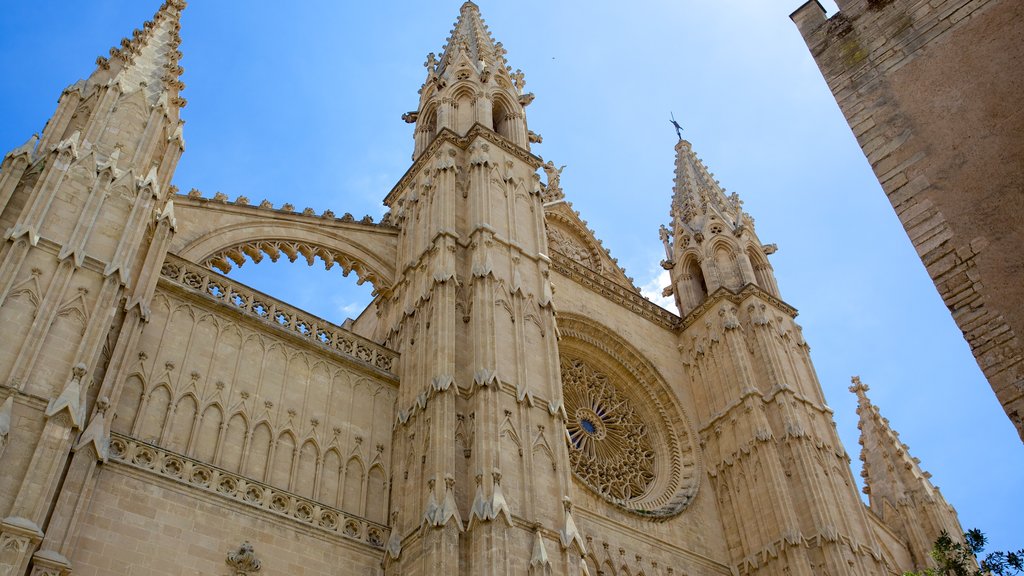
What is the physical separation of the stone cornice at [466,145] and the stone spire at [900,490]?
1513 cm

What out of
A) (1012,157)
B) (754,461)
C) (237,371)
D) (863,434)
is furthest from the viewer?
(863,434)

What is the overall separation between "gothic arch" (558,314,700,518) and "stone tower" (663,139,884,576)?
2.29ft

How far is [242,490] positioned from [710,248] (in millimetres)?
16046

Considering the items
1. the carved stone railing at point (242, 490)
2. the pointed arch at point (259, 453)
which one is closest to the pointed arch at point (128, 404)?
the carved stone railing at point (242, 490)

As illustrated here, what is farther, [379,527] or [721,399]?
[721,399]

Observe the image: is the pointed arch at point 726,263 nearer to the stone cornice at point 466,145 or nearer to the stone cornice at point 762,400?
the stone cornice at point 762,400

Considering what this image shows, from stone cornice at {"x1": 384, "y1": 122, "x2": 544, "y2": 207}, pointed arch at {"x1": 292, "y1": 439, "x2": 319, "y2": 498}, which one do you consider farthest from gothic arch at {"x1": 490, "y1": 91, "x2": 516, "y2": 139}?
pointed arch at {"x1": 292, "y1": 439, "x2": 319, "y2": 498}

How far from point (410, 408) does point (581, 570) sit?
406 cm

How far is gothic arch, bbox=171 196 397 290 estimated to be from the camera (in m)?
16.5

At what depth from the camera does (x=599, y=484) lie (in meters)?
18.3

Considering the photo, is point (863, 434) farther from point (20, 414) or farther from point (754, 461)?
point (20, 414)

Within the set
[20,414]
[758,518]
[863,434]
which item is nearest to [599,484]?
[758,518]

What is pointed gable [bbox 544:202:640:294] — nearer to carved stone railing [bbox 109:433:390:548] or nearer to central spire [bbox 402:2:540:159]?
central spire [bbox 402:2:540:159]

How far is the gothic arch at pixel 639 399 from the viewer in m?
19.9
